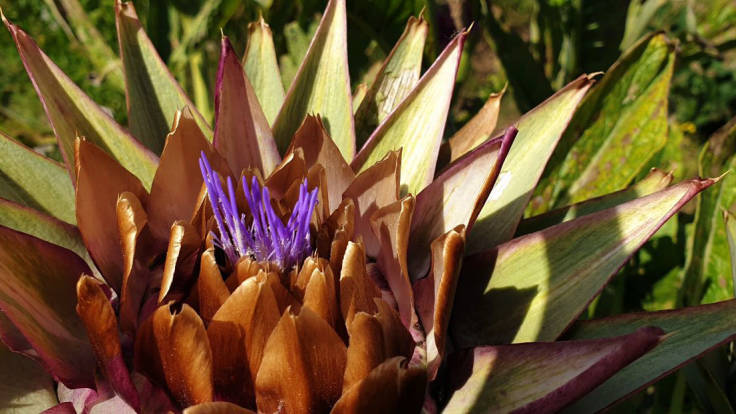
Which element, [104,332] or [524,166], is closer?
[104,332]

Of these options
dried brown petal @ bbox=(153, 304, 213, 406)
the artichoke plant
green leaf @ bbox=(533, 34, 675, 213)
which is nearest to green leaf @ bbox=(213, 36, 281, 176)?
the artichoke plant

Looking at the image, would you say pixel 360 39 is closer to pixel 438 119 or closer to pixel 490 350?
pixel 438 119

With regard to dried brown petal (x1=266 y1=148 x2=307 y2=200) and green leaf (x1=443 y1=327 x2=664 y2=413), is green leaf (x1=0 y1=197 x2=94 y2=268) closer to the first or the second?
dried brown petal (x1=266 y1=148 x2=307 y2=200)

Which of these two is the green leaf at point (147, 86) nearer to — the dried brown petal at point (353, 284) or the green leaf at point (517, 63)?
the dried brown petal at point (353, 284)

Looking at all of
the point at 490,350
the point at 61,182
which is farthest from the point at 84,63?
the point at 490,350

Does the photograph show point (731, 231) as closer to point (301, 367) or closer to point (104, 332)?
point (301, 367)

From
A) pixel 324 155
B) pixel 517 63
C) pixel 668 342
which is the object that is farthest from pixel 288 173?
pixel 517 63
